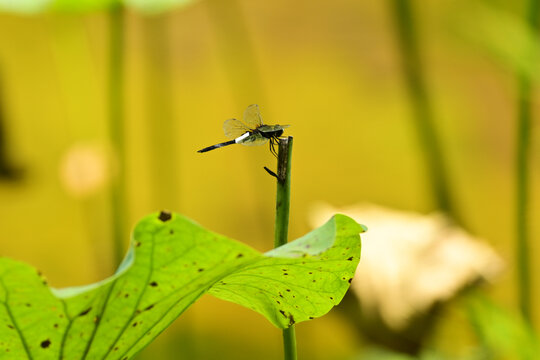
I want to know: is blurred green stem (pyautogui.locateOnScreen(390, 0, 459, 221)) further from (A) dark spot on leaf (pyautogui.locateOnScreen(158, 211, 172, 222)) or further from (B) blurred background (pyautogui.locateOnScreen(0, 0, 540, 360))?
(A) dark spot on leaf (pyautogui.locateOnScreen(158, 211, 172, 222))

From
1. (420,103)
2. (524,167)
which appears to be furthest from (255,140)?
(420,103)

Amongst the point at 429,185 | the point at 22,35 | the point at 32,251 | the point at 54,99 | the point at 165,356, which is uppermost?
the point at 22,35

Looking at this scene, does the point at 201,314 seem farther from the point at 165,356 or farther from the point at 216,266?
the point at 216,266

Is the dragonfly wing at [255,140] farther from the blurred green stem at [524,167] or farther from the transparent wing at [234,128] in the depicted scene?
the blurred green stem at [524,167]

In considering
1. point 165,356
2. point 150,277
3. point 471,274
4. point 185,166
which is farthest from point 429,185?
point 150,277

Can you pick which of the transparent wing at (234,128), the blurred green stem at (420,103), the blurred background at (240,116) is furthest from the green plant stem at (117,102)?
the transparent wing at (234,128)

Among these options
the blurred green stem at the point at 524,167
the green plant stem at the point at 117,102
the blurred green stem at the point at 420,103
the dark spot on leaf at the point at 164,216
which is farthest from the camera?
the blurred green stem at the point at 420,103

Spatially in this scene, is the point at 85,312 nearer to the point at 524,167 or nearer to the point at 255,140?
the point at 255,140
